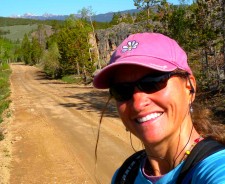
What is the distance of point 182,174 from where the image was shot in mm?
1443

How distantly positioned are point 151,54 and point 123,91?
0.28 m

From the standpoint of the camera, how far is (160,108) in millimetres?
1684

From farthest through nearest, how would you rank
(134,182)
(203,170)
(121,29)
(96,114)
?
(121,29)
(96,114)
(134,182)
(203,170)

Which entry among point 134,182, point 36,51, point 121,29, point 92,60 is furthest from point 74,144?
point 36,51

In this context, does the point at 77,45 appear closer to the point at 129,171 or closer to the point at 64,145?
the point at 64,145

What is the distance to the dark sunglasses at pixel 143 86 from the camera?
64.1 inches

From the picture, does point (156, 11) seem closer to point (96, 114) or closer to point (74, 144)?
point (96, 114)

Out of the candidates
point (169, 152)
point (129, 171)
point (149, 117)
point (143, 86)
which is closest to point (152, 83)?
point (143, 86)

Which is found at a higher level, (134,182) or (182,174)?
(182,174)

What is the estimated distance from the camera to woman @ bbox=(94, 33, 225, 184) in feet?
5.15

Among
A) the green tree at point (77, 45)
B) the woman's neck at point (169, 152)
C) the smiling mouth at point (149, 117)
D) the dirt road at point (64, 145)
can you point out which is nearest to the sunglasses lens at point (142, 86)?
the smiling mouth at point (149, 117)

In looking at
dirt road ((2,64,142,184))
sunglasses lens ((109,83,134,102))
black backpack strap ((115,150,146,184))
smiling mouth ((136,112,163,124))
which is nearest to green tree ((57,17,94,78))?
dirt road ((2,64,142,184))

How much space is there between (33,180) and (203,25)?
492 inches

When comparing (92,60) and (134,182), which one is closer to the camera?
(134,182)
